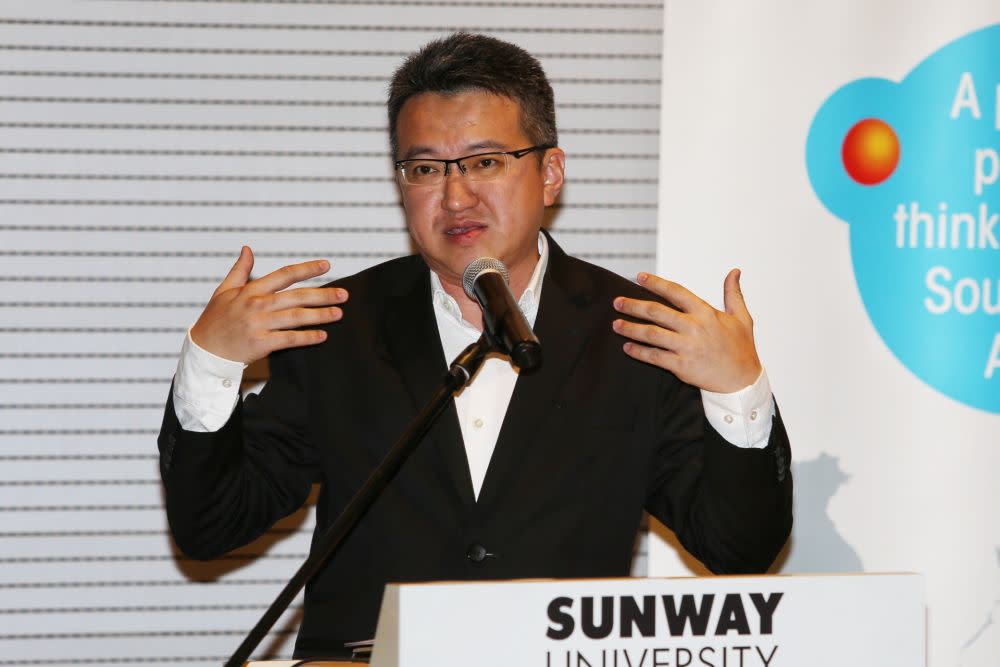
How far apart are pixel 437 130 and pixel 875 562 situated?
6.08 ft

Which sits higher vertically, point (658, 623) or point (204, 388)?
point (204, 388)

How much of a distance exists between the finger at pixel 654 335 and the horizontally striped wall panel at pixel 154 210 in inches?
70.7

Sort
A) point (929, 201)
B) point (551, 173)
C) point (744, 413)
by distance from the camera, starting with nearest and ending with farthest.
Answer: point (744, 413), point (551, 173), point (929, 201)

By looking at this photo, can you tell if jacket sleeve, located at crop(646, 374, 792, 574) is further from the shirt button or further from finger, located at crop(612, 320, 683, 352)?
the shirt button

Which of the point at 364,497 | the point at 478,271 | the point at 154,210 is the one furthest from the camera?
the point at 154,210

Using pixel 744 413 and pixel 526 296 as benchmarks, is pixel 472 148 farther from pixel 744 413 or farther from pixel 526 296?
pixel 744 413

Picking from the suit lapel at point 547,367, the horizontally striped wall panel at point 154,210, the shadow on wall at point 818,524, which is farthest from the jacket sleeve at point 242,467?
the shadow on wall at point 818,524

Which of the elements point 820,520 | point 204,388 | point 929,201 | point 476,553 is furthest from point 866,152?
point 204,388

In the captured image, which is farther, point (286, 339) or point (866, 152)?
point (866, 152)

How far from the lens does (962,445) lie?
3.23 metres

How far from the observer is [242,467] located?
2.32 m

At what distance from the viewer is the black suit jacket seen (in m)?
2.25

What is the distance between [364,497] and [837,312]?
2.06 metres

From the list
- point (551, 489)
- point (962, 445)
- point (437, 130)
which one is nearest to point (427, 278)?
point (437, 130)
